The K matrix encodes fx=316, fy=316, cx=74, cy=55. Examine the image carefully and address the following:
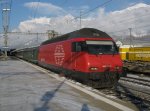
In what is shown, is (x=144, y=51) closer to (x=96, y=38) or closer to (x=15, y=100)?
(x=96, y=38)

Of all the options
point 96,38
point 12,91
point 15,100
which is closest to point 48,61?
point 96,38

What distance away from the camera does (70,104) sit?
384 inches

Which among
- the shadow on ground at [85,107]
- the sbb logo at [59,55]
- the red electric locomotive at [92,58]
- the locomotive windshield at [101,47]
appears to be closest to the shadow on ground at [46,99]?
the shadow on ground at [85,107]

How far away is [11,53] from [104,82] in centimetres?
8048

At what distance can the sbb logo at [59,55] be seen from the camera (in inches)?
796

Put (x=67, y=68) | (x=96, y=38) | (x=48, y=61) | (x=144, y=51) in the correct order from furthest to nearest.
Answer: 1. (x=144, y=51)
2. (x=48, y=61)
3. (x=67, y=68)
4. (x=96, y=38)

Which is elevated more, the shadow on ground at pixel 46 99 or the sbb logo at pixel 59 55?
the sbb logo at pixel 59 55

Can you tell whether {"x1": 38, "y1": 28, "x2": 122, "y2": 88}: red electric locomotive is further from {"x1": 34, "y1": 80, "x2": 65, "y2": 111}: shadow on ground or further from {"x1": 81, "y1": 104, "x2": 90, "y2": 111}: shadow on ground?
{"x1": 81, "y1": 104, "x2": 90, "y2": 111}: shadow on ground

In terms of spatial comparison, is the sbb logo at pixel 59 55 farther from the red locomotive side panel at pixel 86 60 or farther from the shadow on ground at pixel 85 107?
the shadow on ground at pixel 85 107

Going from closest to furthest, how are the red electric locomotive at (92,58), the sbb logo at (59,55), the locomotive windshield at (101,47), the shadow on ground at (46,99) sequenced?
the shadow on ground at (46,99)
the red electric locomotive at (92,58)
the locomotive windshield at (101,47)
the sbb logo at (59,55)

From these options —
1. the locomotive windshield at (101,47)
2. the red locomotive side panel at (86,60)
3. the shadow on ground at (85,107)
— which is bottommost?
the shadow on ground at (85,107)

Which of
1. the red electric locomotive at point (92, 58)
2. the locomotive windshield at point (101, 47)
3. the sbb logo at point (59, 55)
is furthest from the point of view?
the sbb logo at point (59, 55)

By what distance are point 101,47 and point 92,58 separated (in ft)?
3.66

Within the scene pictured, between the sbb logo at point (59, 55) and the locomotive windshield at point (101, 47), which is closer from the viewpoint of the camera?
the locomotive windshield at point (101, 47)
